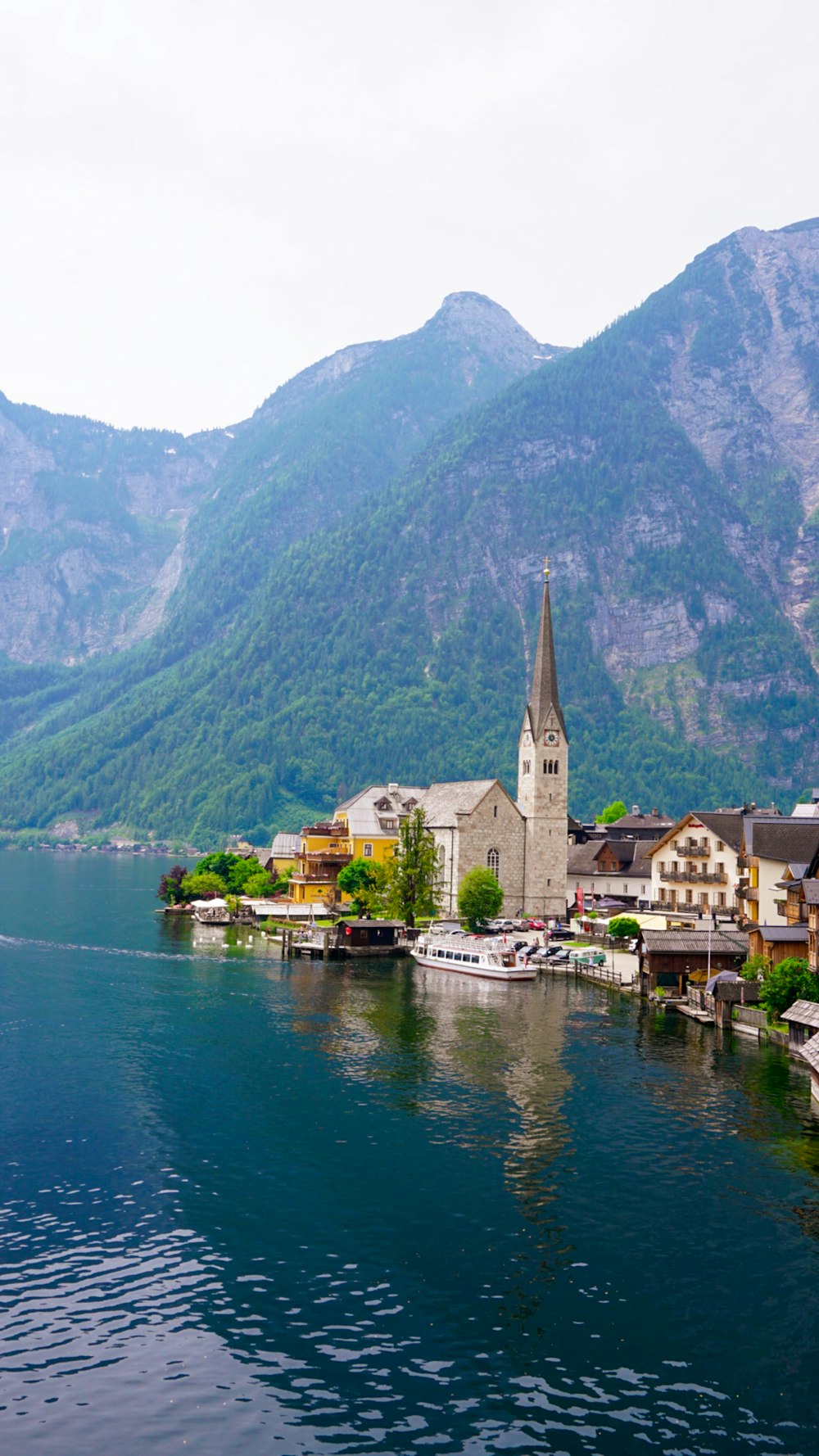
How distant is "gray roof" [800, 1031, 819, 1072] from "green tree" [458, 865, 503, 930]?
69.2m

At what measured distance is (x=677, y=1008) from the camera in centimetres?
8438

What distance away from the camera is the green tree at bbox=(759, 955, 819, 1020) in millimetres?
71312

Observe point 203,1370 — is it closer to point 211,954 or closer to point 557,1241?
point 557,1241

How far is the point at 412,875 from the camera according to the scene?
129750 mm

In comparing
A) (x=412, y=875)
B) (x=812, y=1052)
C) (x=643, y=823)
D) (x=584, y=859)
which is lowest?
(x=812, y=1052)

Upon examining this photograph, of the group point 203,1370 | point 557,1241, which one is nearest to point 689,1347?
point 557,1241

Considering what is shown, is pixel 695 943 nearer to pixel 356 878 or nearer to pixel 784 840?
pixel 784 840

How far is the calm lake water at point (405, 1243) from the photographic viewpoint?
29.8m

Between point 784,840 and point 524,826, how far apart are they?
50372 mm

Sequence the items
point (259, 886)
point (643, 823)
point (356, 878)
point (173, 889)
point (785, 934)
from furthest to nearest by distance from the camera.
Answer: point (643, 823) → point (173, 889) → point (259, 886) → point (356, 878) → point (785, 934)

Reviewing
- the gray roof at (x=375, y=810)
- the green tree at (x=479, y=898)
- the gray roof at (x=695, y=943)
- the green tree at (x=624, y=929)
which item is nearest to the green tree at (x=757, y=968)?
the gray roof at (x=695, y=943)

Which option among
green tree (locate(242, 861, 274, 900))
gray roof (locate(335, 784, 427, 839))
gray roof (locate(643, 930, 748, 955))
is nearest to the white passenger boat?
gray roof (locate(643, 930, 748, 955))

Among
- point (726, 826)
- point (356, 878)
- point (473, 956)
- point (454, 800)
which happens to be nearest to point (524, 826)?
point (454, 800)

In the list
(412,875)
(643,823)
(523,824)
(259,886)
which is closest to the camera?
(412,875)
